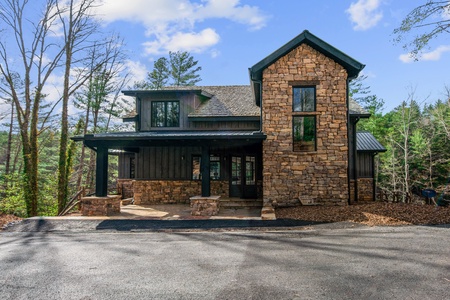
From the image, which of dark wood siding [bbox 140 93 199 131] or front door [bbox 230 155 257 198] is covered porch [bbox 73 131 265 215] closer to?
front door [bbox 230 155 257 198]

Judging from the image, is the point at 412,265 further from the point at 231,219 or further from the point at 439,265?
the point at 231,219

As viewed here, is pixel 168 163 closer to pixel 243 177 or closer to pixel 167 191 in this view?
pixel 167 191

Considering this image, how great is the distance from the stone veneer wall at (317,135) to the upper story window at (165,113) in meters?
5.16

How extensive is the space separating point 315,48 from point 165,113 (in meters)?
7.57

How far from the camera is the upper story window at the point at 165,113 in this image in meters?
14.4

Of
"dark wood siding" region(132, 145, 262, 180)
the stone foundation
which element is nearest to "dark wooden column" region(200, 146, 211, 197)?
"dark wood siding" region(132, 145, 262, 180)

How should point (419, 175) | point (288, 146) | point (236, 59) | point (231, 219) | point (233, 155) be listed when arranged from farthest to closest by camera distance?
point (419, 175)
point (236, 59)
point (233, 155)
point (288, 146)
point (231, 219)

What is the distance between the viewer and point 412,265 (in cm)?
458

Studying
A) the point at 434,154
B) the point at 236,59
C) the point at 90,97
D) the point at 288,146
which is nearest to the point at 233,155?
the point at 288,146

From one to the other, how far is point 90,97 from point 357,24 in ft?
63.4

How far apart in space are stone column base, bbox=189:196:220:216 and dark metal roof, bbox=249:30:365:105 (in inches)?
196

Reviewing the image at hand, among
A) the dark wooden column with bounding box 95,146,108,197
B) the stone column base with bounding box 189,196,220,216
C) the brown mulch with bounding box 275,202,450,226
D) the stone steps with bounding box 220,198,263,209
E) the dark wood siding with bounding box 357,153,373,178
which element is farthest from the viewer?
the dark wood siding with bounding box 357,153,373,178

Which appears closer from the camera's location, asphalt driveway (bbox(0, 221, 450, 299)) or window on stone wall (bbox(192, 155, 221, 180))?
asphalt driveway (bbox(0, 221, 450, 299))

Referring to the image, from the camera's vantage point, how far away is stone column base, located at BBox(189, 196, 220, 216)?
32.9 ft
